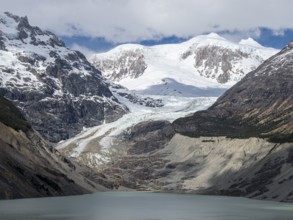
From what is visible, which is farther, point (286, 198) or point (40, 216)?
point (286, 198)

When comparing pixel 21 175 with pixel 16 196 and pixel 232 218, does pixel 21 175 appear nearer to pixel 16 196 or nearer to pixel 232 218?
pixel 16 196

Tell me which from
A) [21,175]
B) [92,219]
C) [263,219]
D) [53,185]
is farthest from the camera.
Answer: [53,185]

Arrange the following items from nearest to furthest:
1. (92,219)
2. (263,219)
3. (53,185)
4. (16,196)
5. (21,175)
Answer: (92,219)
(263,219)
(16,196)
(21,175)
(53,185)

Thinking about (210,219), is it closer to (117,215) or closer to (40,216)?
(117,215)

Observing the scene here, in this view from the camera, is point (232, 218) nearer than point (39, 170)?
Yes

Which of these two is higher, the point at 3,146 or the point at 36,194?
the point at 3,146

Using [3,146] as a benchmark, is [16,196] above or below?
below

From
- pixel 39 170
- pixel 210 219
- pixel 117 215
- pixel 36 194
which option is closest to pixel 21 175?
pixel 36 194

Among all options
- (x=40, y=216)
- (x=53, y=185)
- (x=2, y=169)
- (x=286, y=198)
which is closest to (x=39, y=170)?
(x=53, y=185)

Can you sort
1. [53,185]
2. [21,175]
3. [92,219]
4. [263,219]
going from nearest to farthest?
[92,219] < [263,219] < [21,175] < [53,185]
